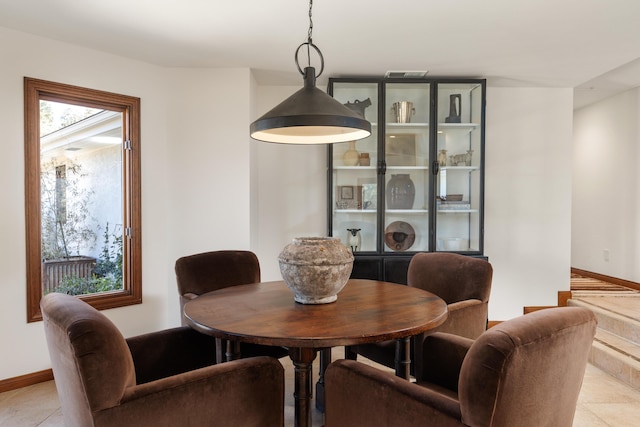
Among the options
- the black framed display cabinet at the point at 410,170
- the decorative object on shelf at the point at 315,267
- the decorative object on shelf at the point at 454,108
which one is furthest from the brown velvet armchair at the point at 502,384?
the decorative object on shelf at the point at 454,108

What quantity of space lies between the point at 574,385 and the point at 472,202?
2647 millimetres

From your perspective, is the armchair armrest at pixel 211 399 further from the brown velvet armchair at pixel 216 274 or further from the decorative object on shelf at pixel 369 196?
the decorative object on shelf at pixel 369 196

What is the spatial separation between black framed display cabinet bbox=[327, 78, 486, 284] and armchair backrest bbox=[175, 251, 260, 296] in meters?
1.17

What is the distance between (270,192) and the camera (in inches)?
Answer: 154

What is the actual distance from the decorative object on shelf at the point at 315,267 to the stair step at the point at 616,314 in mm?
2486

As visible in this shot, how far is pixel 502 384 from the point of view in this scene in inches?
39.4

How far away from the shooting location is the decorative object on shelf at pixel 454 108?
3680 mm

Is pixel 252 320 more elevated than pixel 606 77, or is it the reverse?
pixel 606 77

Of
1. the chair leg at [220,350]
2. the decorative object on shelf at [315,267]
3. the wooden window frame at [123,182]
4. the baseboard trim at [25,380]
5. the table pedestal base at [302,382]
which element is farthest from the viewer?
the wooden window frame at [123,182]

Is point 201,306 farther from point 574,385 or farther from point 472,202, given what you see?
point 472,202

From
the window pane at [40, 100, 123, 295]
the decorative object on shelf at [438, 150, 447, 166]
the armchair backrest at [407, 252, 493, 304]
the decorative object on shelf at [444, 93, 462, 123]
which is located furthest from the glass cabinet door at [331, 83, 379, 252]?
the window pane at [40, 100, 123, 295]

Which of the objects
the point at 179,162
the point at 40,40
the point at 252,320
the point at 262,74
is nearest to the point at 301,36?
the point at 262,74

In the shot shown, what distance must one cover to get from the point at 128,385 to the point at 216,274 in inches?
50.2

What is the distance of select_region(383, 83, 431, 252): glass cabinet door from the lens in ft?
11.9
